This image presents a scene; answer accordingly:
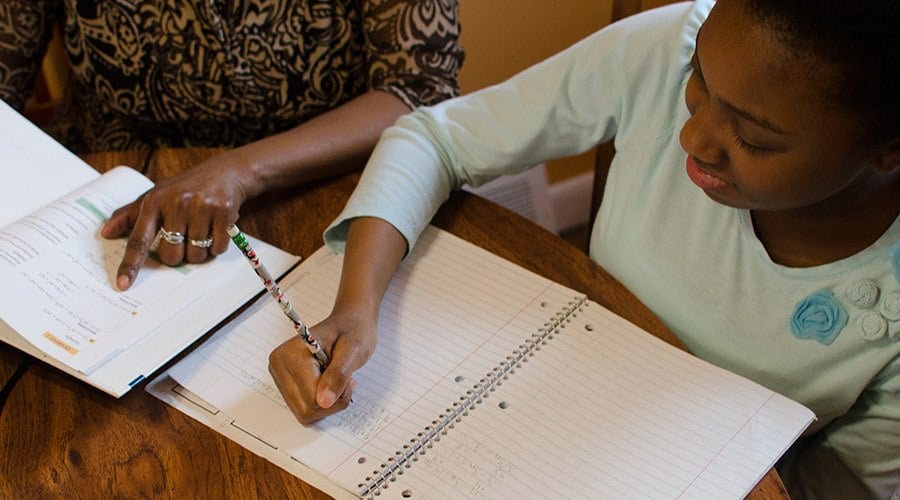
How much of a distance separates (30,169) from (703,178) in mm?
780

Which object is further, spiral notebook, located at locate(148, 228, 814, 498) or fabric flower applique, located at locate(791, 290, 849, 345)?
fabric flower applique, located at locate(791, 290, 849, 345)

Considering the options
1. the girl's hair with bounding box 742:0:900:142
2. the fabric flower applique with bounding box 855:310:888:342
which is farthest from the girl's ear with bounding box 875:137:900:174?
the fabric flower applique with bounding box 855:310:888:342

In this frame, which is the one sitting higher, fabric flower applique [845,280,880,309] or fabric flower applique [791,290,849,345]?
fabric flower applique [845,280,880,309]

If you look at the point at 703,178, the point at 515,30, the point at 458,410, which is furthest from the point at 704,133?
the point at 515,30

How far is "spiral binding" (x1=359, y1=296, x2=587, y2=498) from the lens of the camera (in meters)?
0.81

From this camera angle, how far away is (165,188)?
1081 mm

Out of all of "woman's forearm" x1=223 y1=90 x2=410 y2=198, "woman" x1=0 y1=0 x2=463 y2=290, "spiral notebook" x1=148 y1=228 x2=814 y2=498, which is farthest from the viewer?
"woman" x1=0 y1=0 x2=463 y2=290

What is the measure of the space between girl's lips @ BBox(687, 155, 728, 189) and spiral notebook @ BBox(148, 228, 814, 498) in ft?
0.56

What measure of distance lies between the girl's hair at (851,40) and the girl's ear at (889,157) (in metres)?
0.05

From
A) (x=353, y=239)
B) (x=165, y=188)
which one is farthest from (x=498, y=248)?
(x=165, y=188)

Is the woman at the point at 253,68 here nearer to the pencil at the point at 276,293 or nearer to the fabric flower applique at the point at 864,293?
the pencil at the point at 276,293

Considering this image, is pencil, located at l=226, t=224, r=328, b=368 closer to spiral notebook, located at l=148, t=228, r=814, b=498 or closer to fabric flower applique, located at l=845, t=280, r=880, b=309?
spiral notebook, located at l=148, t=228, r=814, b=498

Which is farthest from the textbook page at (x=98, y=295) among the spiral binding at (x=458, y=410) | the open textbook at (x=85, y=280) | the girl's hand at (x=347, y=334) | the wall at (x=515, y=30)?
the wall at (x=515, y=30)

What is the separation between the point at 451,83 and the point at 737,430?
715mm
